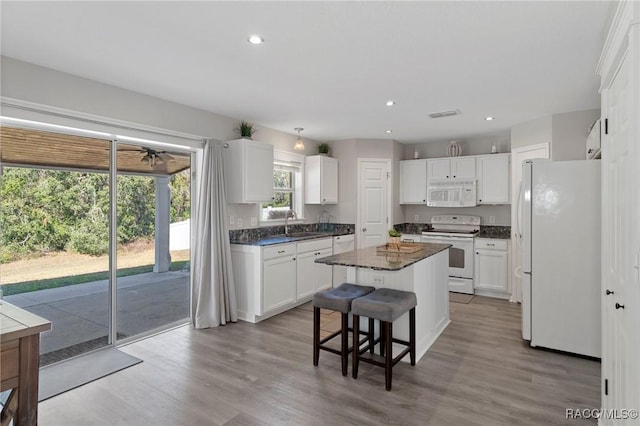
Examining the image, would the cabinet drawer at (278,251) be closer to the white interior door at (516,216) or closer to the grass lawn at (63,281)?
the grass lawn at (63,281)

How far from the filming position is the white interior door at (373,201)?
6152 millimetres


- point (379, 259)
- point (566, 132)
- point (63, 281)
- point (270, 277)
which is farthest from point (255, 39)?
point (566, 132)

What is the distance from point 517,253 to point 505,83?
2652 mm

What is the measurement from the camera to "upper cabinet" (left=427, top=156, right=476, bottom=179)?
5844 millimetres

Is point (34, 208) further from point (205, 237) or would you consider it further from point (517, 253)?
point (517, 253)

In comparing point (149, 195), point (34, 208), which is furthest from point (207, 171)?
point (34, 208)

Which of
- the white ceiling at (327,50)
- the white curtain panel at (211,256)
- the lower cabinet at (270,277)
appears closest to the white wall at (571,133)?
the white ceiling at (327,50)

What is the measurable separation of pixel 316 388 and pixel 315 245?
252cm

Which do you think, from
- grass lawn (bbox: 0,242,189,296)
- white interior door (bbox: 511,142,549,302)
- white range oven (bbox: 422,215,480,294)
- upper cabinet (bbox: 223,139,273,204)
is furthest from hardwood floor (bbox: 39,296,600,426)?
white range oven (bbox: 422,215,480,294)

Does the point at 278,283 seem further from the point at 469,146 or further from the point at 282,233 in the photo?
the point at 469,146

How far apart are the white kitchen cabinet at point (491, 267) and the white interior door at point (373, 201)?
1526 mm

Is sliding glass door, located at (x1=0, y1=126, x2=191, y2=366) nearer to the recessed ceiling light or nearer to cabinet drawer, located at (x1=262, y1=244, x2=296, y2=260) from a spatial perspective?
cabinet drawer, located at (x1=262, y1=244, x2=296, y2=260)

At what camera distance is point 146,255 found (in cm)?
393

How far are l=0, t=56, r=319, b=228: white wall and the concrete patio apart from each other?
50.6 inches
